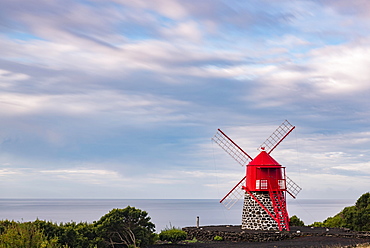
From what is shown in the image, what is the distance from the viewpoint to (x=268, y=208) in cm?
3428

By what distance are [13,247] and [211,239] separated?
1751 cm

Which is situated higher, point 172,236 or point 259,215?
point 259,215

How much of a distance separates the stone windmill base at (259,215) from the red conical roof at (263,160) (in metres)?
2.25

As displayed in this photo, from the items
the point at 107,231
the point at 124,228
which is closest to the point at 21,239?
the point at 107,231

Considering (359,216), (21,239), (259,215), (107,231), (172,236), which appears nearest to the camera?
(21,239)

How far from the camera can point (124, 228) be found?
924 inches

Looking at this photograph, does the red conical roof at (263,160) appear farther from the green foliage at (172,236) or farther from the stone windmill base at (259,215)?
the green foliage at (172,236)

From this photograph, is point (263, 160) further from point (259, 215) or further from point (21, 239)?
point (21, 239)

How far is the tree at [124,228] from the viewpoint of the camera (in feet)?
76.3

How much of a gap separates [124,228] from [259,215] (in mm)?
14011

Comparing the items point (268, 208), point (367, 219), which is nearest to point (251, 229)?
point (268, 208)

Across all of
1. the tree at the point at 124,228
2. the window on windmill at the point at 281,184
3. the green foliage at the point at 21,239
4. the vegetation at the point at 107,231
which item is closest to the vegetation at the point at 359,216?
the window on windmill at the point at 281,184

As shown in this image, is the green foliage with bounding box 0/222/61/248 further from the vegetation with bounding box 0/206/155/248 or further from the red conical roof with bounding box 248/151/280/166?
the red conical roof with bounding box 248/151/280/166

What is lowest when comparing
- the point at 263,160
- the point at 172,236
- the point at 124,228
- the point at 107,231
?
the point at 172,236
